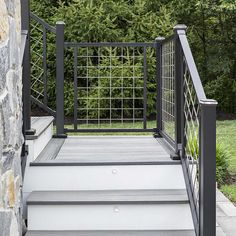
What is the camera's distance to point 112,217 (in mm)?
3314

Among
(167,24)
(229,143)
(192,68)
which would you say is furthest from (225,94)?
(192,68)

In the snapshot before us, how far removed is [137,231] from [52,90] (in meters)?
7.14

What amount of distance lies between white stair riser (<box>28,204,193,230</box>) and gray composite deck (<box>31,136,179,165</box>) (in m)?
0.40

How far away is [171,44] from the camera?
4230 millimetres

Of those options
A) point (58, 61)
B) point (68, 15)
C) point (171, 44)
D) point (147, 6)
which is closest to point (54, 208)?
point (171, 44)

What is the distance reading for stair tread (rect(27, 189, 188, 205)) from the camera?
3273mm

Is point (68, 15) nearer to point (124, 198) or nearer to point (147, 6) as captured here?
point (147, 6)

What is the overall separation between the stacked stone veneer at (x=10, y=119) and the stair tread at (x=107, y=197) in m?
0.35

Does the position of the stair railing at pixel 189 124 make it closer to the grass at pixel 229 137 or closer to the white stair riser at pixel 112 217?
the white stair riser at pixel 112 217

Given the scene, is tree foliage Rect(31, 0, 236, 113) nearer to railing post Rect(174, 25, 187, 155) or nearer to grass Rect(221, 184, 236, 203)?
grass Rect(221, 184, 236, 203)

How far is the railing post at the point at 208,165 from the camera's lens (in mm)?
2766

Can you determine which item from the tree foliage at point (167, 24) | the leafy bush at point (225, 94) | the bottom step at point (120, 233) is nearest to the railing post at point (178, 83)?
the bottom step at point (120, 233)

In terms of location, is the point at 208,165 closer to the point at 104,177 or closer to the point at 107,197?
the point at 107,197

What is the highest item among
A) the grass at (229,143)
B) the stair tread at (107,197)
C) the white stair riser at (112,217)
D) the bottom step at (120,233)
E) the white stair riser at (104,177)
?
the white stair riser at (104,177)
